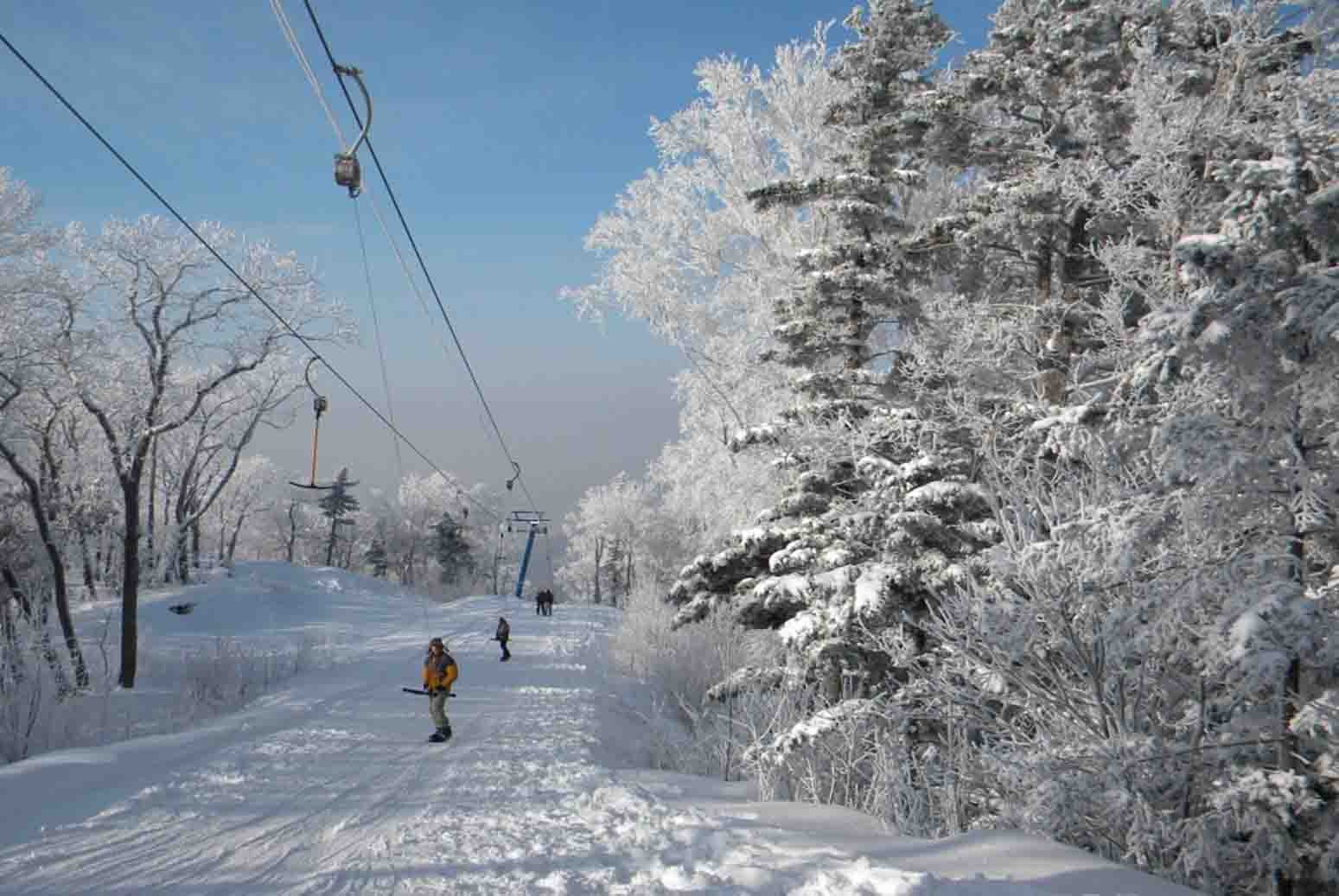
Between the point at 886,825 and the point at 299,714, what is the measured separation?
8992 millimetres

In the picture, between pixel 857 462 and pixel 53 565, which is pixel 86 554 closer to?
pixel 53 565

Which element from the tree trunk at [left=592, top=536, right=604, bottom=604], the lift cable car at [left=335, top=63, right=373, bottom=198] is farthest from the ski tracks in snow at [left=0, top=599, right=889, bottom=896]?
the tree trunk at [left=592, top=536, right=604, bottom=604]

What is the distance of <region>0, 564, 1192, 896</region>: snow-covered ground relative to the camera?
15.3 feet

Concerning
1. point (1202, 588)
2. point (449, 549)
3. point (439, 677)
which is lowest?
point (439, 677)

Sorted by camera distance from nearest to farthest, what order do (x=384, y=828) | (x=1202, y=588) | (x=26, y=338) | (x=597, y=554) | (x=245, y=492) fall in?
(x=1202, y=588), (x=384, y=828), (x=26, y=338), (x=245, y=492), (x=597, y=554)

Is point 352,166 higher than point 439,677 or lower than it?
higher

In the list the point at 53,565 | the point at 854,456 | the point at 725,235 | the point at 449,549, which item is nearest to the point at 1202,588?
the point at 854,456

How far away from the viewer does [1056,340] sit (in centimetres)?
1105

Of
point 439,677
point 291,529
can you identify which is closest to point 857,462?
point 439,677

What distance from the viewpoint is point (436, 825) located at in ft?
20.8

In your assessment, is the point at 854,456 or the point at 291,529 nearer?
the point at 854,456

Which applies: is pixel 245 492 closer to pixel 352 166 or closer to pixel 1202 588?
pixel 352 166

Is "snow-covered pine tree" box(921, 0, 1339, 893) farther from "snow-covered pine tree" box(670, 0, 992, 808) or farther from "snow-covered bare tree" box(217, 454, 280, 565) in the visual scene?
"snow-covered bare tree" box(217, 454, 280, 565)

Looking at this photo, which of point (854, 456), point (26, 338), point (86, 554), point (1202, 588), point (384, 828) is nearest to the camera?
point (1202, 588)
